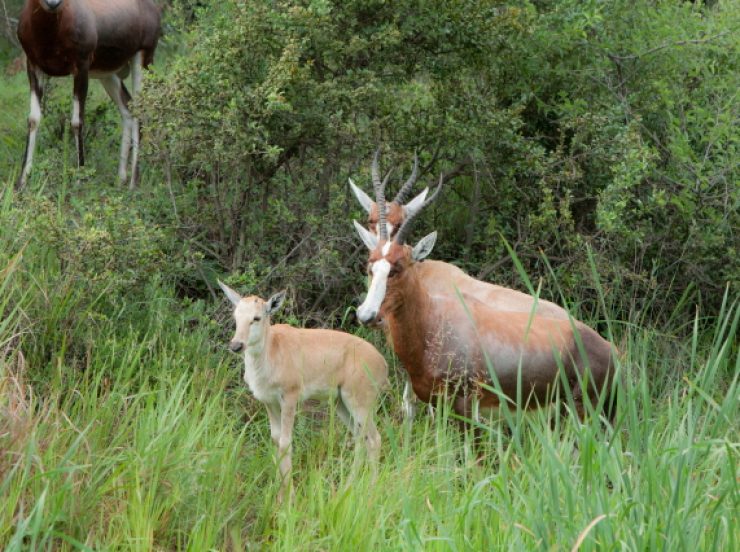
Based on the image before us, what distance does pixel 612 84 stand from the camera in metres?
11.1

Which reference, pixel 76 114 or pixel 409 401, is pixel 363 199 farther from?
pixel 76 114

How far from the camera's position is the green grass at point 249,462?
484 cm

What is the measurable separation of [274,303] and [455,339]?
1.19 metres

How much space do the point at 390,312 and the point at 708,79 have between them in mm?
4697

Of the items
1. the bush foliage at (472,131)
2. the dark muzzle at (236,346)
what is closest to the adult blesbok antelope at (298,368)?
the dark muzzle at (236,346)

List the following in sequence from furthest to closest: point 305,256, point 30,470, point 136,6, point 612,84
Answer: point 136,6 → point 612,84 → point 305,256 → point 30,470

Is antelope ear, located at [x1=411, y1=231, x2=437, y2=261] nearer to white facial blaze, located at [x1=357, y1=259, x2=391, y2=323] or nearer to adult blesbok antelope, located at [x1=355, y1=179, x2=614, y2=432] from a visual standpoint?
adult blesbok antelope, located at [x1=355, y1=179, x2=614, y2=432]

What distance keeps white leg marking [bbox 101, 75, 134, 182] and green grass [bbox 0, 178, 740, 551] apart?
2647mm

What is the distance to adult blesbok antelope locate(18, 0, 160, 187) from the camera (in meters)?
11.0

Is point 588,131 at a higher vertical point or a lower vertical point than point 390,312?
higher

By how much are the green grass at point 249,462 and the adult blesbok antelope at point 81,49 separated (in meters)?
2.22

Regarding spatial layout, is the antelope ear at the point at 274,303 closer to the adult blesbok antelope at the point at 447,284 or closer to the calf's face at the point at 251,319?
the calf's face at the point at 251,319

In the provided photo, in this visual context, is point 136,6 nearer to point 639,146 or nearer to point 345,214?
point 345,214

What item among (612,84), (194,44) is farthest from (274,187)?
(612,84)
